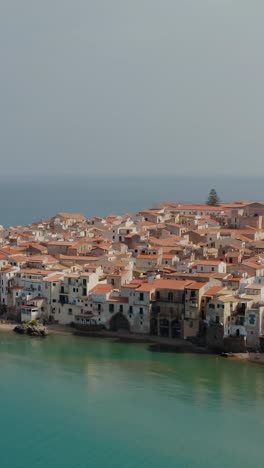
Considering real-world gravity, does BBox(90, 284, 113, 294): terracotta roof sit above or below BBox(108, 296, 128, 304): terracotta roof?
above

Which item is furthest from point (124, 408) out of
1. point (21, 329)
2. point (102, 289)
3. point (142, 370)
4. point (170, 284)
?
point (21, 329)

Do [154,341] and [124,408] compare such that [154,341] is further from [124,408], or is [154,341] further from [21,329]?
[124,408]

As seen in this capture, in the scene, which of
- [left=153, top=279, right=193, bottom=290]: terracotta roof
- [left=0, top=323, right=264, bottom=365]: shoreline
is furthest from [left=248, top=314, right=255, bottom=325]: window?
[left=153, top=279, right=193, bottom=290]: terracotta roof

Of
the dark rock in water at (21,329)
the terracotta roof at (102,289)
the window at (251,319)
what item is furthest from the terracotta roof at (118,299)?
the window at (251,319)

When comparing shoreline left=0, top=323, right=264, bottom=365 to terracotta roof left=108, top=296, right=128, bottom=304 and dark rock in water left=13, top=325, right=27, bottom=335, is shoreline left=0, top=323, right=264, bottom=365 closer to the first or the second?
dark rock in water left=13, top=325, right=27, bottom=335

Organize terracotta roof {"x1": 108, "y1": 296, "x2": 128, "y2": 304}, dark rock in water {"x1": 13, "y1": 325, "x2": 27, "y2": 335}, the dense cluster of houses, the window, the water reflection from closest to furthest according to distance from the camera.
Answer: the water reflection < the window < the dense cluster of houses < terracotta roof {"x1": 108, "y1": 296, "x2": 128, "y2": 304} < dark rock in water {"x1": 13, "y1": 325, "x2": 27, "y2": 335}
